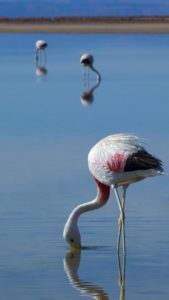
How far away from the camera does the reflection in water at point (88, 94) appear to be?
21038 millimetres

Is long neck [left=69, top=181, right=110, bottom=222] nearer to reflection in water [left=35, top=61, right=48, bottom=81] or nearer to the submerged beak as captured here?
the submerged beak

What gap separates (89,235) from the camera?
9.94 meters

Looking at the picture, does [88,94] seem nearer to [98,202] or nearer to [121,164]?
[98,202]

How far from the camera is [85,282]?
28.1ft

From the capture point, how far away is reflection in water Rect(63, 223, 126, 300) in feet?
27.1

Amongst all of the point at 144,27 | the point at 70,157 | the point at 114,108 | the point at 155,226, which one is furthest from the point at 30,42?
the point at 155,226

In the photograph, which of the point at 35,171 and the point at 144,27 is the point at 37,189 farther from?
the point at 144,27

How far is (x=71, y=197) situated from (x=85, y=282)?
271 cm

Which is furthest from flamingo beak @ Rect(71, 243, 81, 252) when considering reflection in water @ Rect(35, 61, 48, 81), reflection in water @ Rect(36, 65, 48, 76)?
reflection in water @ Rect(36, 65, 48, 76)

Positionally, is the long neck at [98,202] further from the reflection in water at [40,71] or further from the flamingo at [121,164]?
the reflection in water at [40,71]

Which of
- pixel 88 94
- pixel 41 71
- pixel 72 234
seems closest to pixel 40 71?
pixel 41 71

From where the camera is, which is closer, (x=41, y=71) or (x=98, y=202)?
(x=98, y=202)

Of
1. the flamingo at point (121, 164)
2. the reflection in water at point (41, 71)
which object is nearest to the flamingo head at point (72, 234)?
the flamingo at point (121, 164)

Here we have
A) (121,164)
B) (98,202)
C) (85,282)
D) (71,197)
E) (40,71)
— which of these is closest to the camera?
(85,282)
